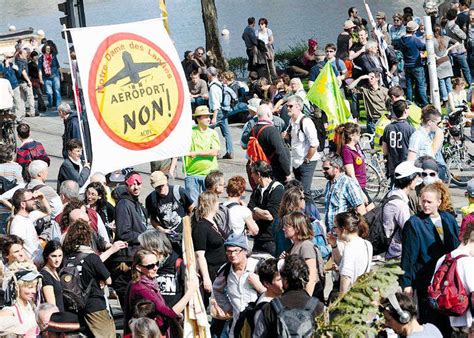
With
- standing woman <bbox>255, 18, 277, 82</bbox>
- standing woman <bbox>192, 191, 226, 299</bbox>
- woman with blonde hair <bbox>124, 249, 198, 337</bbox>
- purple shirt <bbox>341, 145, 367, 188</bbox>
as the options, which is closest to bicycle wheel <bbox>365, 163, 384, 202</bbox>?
purple shirt <bbox>341, 145, 367, 188</bbox>

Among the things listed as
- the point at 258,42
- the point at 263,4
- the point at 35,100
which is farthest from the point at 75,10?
the point at 263,4

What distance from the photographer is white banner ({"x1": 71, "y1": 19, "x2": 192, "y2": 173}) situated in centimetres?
1100

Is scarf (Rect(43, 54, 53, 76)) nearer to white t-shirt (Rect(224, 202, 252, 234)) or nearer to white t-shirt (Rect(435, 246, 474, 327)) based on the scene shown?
white t-shirt (Rect(224, 202, 252, 234))

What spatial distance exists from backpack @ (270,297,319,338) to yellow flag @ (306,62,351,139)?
8.17 metres

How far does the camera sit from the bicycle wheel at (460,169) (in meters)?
16.3

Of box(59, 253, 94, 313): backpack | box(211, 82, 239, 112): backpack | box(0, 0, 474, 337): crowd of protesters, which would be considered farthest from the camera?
box(211, 82, 239, 112): backpack

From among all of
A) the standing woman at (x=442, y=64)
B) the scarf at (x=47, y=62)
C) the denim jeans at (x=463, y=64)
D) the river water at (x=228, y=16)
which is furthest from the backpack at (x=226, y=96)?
the river water at (x=228, y=16)

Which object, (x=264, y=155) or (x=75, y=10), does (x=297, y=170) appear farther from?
(x=75, y=10)

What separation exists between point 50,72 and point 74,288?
55.9 feet

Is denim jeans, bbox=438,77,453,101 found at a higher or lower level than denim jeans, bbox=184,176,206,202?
Answer: higher

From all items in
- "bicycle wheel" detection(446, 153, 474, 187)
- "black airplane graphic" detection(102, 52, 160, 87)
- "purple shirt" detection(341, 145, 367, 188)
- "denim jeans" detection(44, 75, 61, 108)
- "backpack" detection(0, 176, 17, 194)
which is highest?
"black airplane graphic" detection(102, 52, 160, 87)

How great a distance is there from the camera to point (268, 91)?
1939 cm

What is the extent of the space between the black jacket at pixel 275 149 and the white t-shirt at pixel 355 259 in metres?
4.01

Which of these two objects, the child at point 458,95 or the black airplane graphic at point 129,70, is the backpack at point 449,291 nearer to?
the black airplane graphic at point 129,70
